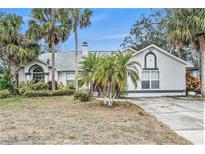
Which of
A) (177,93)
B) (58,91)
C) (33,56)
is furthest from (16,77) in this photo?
(177,93)

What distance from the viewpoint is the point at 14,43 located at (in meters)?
21.3

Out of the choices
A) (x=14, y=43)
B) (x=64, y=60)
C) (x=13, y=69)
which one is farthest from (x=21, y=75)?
(x=64, y=60)

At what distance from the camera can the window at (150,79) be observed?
19625mm

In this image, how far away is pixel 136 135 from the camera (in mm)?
6914

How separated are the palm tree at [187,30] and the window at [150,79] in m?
2.73

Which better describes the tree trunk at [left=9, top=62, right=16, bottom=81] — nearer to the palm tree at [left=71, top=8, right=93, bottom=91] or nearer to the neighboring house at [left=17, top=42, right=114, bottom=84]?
the neighboring house at [left=17, top=42, right=114, bottom=84]

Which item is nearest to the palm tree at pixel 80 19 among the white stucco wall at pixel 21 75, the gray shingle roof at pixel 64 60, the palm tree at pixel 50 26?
the palm tree at pixel 50 26

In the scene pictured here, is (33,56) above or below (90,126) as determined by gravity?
above

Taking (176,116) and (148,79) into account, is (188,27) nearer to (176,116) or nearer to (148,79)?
(148,79)

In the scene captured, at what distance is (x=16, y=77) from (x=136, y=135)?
714 inches

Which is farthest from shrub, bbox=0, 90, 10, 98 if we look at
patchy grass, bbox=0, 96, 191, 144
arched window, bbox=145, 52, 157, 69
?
patchy grass, bbox=0, 96, 191, 144

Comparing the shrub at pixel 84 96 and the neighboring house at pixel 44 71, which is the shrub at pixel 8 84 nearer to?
the neighboring house at pixel 44 71

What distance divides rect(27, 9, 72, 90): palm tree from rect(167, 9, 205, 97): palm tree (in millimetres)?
7318
